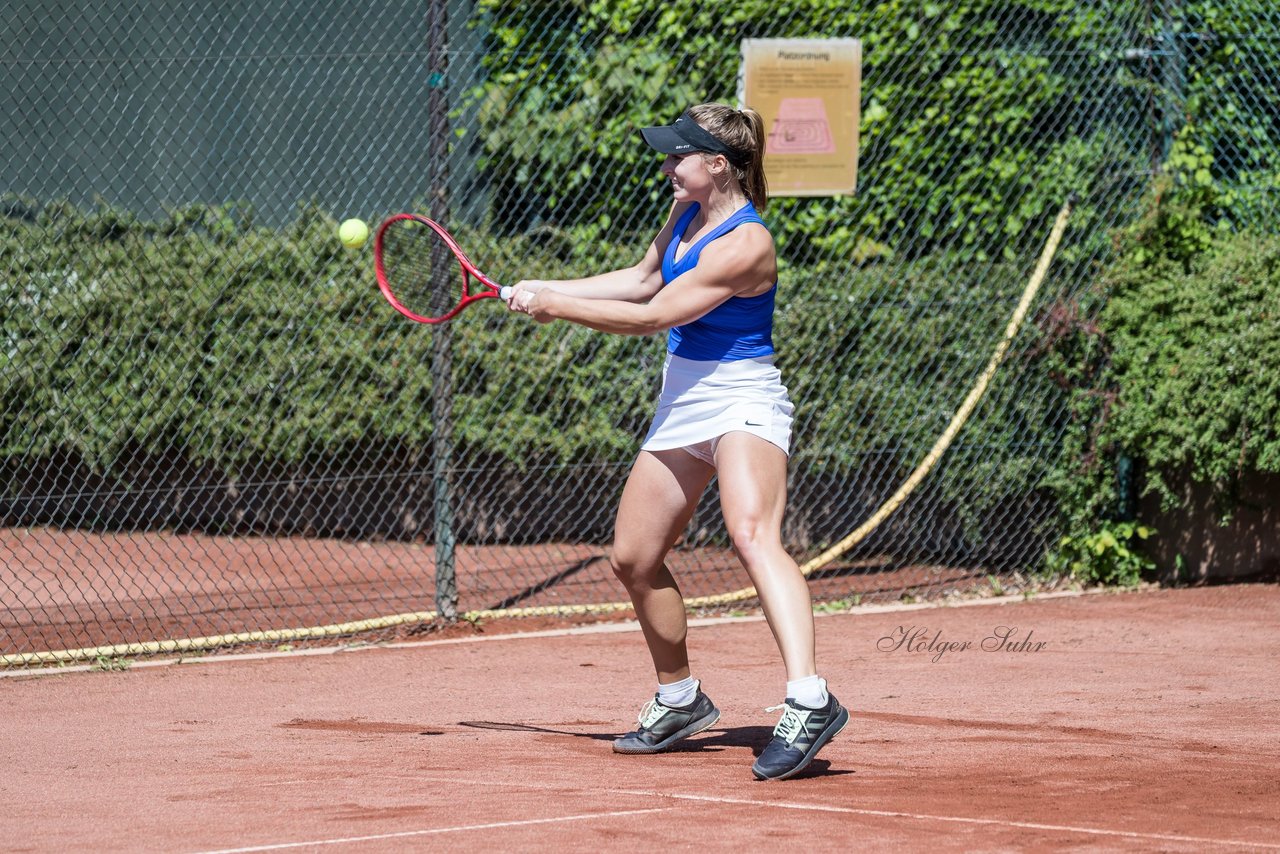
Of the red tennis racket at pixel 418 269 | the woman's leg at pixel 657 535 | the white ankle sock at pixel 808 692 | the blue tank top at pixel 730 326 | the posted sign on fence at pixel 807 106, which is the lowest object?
the white ankle sock at pixel 808 692

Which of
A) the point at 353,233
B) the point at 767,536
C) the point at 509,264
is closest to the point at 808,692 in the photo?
the point at 767,536

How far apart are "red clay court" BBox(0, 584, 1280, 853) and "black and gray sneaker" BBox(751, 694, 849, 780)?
0.06 metres

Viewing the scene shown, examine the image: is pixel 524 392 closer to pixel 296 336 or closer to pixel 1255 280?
pixel 296 336

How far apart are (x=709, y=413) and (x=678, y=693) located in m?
0.92

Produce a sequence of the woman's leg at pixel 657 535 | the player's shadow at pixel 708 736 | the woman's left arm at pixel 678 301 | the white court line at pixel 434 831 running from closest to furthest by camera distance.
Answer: the white court line at pixel 434 831 → the woman's left arm at pixel 678 301 → the woman's leg at pixel 657 535 → the player's shadow at pixel 708 736

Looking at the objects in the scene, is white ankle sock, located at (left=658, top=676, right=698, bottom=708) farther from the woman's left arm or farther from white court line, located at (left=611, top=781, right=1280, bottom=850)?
the woman's left arm

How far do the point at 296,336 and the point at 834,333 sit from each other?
2.98m

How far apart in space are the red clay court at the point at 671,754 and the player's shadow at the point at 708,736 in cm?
2

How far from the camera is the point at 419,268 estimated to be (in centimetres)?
702

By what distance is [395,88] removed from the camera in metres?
8.66

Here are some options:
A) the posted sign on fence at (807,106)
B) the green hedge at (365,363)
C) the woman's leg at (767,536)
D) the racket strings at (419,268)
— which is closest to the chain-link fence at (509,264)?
the green hedge at (365,363)

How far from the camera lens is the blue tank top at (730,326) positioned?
4.57 metres

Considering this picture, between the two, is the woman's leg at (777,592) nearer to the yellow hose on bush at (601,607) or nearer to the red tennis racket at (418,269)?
the red tennis racket at (418,269)

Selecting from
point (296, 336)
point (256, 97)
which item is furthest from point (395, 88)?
point (296, 336)
